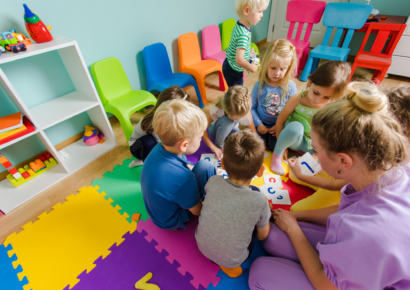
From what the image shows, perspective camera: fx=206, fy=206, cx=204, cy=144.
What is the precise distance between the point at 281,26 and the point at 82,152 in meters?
4.13

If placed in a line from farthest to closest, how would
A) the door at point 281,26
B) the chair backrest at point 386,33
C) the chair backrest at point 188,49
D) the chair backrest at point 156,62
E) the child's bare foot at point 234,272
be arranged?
1. the door at point 281,26
2. the chair backrest at point 188,49
3. the chair backrest at point 386,33
4. the chair backrest at point 156,62
5. the child's bare foot at point 234,272

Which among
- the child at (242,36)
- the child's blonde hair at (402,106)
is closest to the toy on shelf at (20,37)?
the child at (242,36)

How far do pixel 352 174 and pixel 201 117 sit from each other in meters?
0.69

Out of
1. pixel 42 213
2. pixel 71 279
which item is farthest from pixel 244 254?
pixel 42 213

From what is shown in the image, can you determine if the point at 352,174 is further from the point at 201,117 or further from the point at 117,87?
the point at 117,87

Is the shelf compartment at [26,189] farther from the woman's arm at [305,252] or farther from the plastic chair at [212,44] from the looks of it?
the plastic chair at [212,44]

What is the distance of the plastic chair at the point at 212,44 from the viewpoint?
2.84m

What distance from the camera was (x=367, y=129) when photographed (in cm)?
63

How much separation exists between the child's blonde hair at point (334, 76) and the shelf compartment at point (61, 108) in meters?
1.71

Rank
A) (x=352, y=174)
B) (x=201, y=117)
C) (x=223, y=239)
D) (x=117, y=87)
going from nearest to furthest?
(x=352, y=174)
(x=223, y=239)
(x=201, y=117)
(x=117, y=87)

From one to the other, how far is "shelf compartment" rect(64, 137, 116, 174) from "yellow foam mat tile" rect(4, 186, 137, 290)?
359mm

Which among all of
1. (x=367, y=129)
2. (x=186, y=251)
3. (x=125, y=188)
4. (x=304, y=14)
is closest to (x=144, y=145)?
(x=125, y=188)

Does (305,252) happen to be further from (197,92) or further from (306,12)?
(306,12)

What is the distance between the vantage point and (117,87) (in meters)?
2.14
